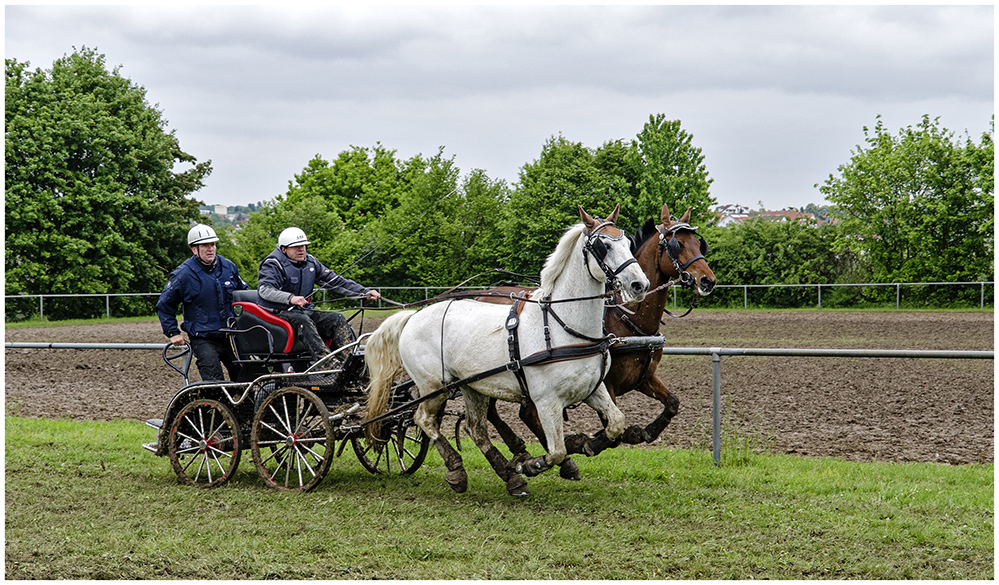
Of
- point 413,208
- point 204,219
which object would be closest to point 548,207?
point 413,208

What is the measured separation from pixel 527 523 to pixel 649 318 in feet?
6.79

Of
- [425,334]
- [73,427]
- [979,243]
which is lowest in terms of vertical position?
[73,427]

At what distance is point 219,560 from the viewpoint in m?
4.81

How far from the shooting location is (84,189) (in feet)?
100

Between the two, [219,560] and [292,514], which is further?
[292,514]

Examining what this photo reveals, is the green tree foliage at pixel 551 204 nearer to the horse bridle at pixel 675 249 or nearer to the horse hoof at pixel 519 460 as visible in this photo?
the horse bridle at pixel 675 249

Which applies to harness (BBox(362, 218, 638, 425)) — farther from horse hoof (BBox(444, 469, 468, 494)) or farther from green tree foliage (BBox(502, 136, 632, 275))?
green tree foliage (BBox(502, 136, 632, 275))

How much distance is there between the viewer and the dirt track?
854 centimetres

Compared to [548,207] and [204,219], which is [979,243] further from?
[204,219]

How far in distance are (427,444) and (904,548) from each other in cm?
356

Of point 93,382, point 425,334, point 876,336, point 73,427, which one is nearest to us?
point 425,334

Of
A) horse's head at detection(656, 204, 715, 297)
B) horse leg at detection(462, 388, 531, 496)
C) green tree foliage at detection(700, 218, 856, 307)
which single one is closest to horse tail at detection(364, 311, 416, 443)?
horse leg at detection(462, 388, 531, 496)

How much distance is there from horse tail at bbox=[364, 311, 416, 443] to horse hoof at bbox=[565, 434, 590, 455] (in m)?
1.37

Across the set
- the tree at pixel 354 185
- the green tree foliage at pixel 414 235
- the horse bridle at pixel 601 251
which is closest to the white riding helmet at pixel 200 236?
the horse bridle at pixel 601 251
